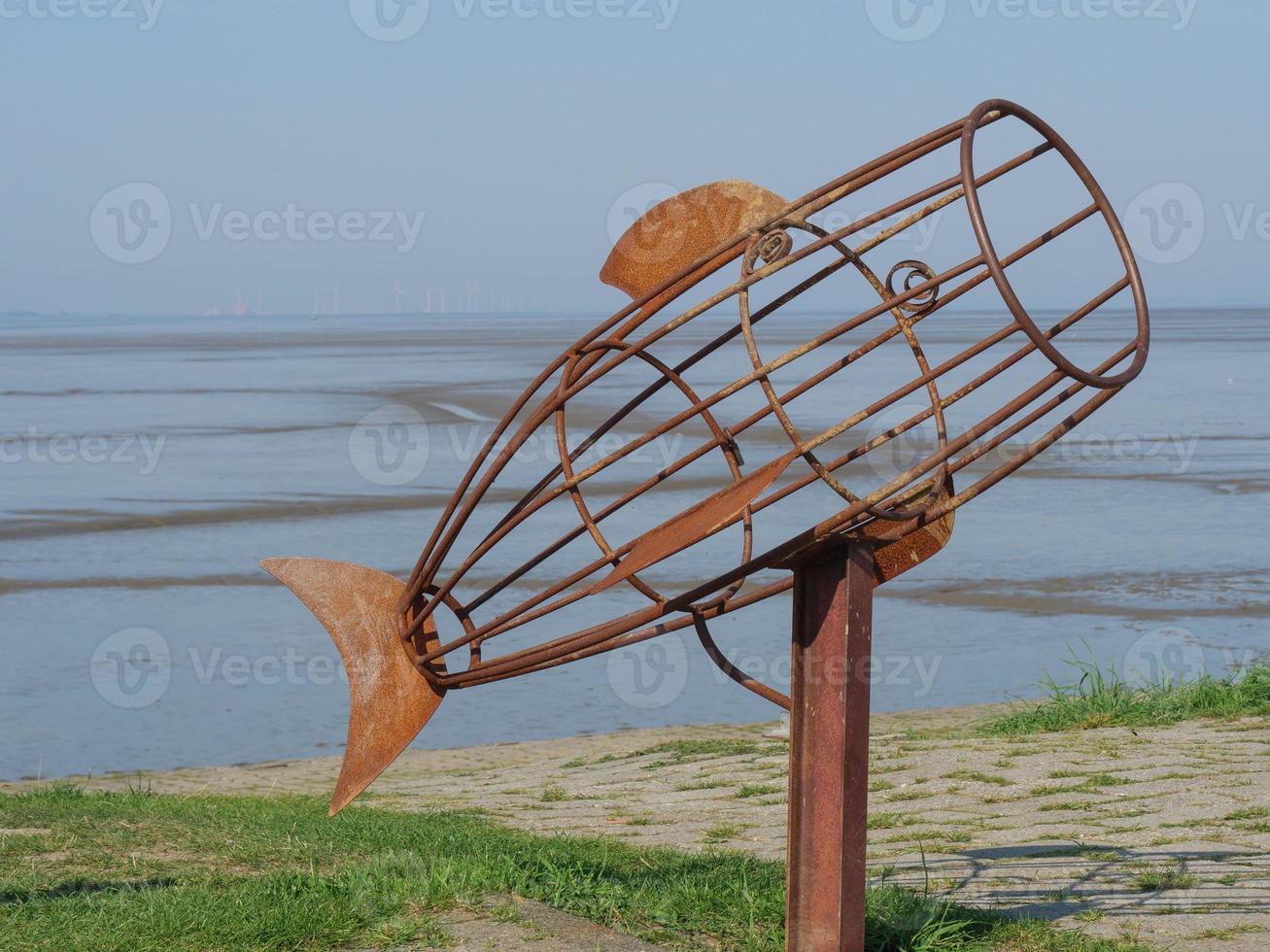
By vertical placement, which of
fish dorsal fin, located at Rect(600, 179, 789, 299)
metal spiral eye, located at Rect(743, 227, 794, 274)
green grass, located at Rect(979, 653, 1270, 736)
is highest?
fish dorsal fin, located at Rect(600, 179, 789, 299)

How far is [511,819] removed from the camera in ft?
18.9

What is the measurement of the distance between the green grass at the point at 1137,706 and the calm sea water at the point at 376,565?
51.6 inches

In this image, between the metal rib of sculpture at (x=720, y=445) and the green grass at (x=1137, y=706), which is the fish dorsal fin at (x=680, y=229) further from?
the green grass at (x=1137, y=706)

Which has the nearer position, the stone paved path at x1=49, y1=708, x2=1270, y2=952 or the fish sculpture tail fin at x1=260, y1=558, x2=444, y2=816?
the fish sculpture tail fin at x1=260, y1=558, x2=444, y2=816

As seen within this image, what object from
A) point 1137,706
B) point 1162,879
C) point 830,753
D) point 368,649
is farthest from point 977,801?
point 368,649

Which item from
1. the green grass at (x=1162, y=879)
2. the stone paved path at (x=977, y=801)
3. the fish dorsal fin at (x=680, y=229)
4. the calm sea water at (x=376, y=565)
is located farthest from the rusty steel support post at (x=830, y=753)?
the calm sea water at (x=376, y=565)

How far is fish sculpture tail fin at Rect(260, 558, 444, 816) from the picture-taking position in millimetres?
3662

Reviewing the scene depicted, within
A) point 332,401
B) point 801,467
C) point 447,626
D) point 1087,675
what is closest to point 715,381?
point 332,401

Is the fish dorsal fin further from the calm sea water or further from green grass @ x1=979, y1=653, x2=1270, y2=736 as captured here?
the calm sea water

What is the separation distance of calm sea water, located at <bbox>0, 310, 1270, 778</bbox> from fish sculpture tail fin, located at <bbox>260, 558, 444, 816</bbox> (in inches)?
159

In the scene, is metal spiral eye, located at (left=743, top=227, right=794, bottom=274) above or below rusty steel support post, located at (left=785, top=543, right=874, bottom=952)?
above

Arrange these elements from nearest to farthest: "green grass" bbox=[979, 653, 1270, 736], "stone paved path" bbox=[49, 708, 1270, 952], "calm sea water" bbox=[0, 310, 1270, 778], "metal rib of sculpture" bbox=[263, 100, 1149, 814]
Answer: "metal rib of sculpture" bbox=[263, 100, 1149, 814], "stone paved path" bbox=[49, 708, 1270, 952], "green grass" bbox=[979, 653, 1270, 736], "calm sea water" bbox=[0, 310, 1270, 778]

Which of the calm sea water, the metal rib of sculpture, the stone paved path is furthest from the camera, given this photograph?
the calm sea water

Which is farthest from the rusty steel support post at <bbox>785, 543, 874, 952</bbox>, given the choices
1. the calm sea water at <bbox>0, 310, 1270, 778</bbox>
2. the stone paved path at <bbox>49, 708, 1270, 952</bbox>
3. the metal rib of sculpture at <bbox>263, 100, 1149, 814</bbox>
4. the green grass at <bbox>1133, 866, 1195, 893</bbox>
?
the calm sea water at <bbox>0, 310, 1270, 778</bbox>
